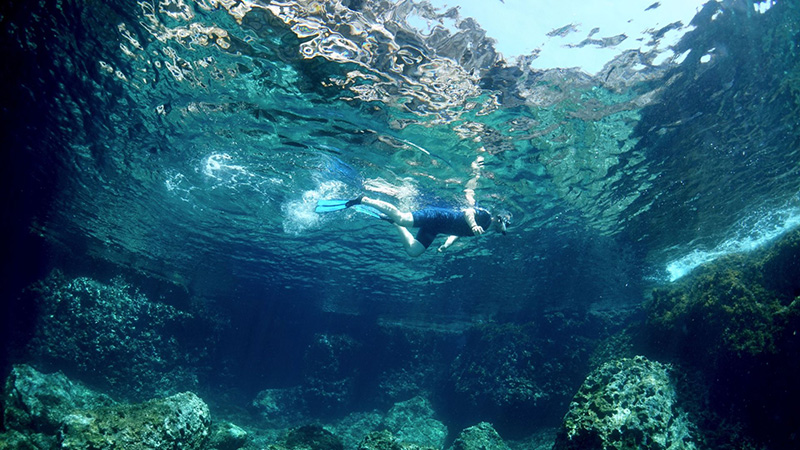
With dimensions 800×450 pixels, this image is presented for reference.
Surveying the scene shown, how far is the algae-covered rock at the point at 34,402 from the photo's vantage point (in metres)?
9.56

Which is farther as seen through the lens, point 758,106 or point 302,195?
point 302,195

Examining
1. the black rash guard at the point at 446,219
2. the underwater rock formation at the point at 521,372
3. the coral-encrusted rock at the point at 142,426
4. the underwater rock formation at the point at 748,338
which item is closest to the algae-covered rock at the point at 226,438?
the coral-encrusted rock at the point at 142,426

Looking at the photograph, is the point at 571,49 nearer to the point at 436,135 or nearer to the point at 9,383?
the point at 436,135

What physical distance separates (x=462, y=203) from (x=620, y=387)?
9177 mm

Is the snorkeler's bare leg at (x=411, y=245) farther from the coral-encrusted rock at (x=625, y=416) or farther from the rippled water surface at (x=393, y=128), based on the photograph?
the coral-encrusted rock at (x=625, y=416)

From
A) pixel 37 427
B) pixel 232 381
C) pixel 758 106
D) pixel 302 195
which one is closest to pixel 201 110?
pixel 302 195

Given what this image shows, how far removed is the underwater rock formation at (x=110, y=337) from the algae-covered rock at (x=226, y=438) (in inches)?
534

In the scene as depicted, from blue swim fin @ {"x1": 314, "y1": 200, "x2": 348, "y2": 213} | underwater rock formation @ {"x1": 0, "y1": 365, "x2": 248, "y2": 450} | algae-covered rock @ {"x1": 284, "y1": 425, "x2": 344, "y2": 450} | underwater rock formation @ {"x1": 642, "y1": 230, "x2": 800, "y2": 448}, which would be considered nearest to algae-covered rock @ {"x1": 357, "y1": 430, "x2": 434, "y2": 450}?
algae-covered rock @ {"x1": 284, "y1": 425, "x2": 344, "y2": 450}

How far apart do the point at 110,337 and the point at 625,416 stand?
23.9 meters

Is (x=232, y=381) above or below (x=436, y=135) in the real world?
below

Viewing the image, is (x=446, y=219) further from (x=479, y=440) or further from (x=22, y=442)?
(x=22, y=442)

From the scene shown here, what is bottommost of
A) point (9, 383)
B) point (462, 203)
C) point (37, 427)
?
point (37, 427)

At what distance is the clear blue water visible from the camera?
8.25 meters

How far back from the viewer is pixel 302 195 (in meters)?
15.4
